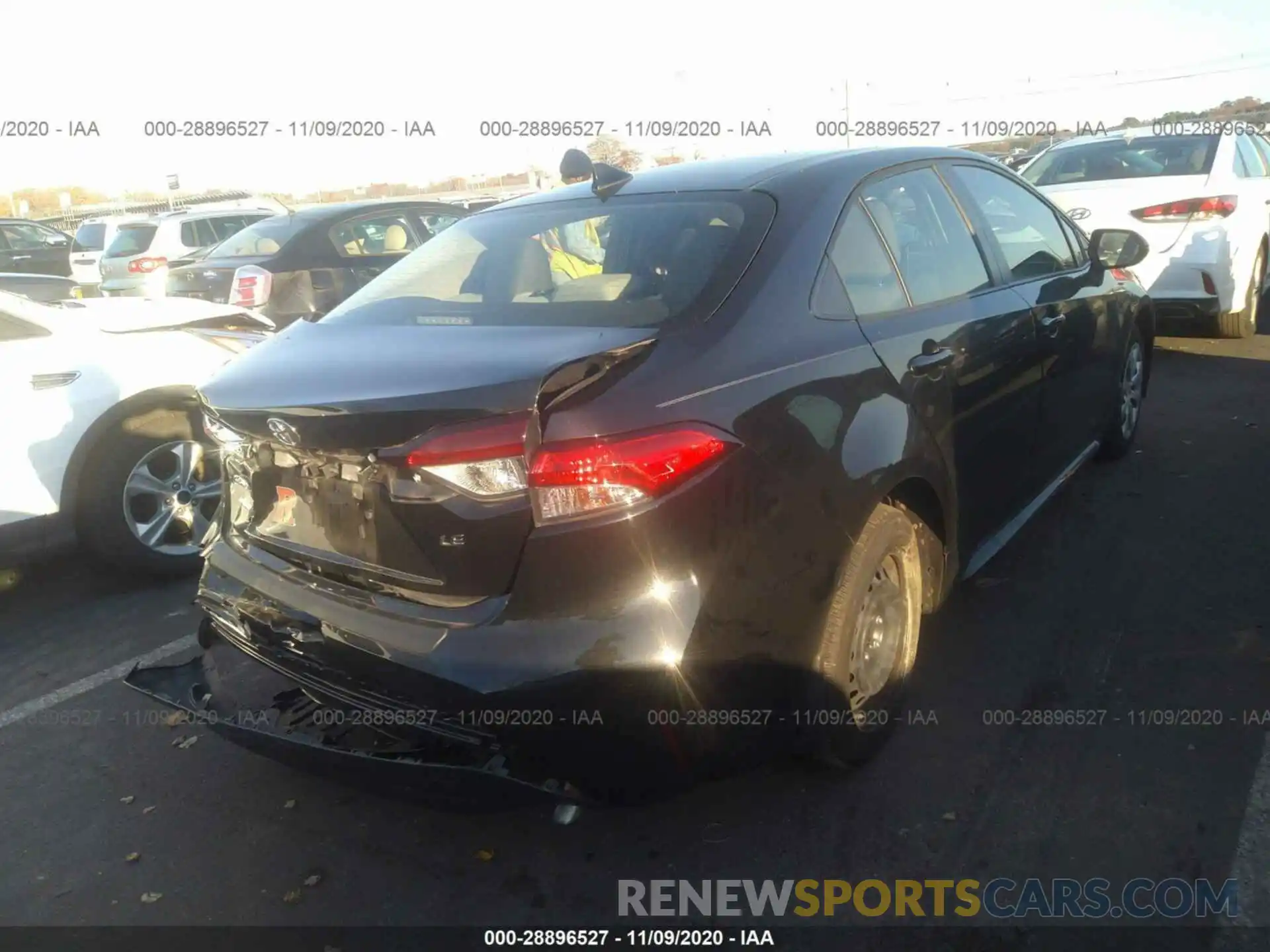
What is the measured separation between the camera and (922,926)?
2.32m

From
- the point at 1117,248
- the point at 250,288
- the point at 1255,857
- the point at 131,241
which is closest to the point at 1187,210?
the point at 1117,248

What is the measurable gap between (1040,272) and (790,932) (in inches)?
106

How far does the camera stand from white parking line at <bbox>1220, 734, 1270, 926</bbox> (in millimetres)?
2268

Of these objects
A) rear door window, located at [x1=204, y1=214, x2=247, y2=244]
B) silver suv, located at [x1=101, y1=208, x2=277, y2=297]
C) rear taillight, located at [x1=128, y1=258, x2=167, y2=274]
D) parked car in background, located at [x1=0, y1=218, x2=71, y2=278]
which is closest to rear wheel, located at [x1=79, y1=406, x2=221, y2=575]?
silver suv, located at [x1=101, y1=208, x2=277, y2=297]

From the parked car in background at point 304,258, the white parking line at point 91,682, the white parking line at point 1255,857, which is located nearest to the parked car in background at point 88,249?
the parked car in background at point 304,258

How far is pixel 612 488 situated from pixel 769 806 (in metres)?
1.21

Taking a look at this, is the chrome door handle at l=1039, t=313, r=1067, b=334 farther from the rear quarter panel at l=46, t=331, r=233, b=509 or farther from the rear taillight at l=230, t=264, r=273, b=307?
the rear taillight at l=230, t=264, r=273, b=307

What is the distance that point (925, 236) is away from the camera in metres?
3.24

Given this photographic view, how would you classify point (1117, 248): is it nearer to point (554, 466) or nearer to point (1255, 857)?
point (1255, 857)

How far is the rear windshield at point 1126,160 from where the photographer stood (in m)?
7.64

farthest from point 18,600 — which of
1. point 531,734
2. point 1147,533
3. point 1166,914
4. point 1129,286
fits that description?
point 1129,286

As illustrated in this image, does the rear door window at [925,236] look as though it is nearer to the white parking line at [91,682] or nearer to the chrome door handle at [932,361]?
the chrome door handle at [932,361]

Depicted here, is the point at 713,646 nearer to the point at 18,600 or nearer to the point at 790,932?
the point at 790,932

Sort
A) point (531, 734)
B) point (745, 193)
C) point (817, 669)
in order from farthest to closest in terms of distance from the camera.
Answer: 1. point (745, 193)
2. point (817, 669)
3. point (531, 734)
